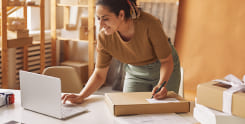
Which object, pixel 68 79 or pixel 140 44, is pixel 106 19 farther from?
pixel 68 79

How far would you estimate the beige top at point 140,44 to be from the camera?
6.34 ft

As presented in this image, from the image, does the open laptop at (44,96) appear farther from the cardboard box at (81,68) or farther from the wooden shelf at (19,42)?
the cardboard box at (81,68)

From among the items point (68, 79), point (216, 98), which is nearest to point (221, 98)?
point (216, 98)

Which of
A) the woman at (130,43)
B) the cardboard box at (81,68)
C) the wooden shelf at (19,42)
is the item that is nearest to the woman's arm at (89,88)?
the woman at (130,43)

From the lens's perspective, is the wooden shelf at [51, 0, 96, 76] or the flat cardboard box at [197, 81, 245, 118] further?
the wooden shelf at [51, 0, 96, 76]

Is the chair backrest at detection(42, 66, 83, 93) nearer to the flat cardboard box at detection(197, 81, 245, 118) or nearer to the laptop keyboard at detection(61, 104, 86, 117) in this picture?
the laptop keyboard at detection(61, 104, 86, 117)

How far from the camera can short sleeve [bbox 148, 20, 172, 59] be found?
192cm

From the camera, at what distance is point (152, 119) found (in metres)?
1.55

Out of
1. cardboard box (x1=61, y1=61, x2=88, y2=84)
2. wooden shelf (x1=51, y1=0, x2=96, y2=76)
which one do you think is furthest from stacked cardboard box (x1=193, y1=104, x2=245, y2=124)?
cardboard box (x1=61, y1=61, x2=88, y2=84)

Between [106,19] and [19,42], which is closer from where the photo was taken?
[106,19]

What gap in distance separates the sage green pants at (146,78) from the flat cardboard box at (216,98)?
28.1 inches

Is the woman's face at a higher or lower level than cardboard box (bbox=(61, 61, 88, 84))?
higher

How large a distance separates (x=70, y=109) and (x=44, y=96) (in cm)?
18

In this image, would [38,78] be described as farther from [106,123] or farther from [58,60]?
[58,60]
